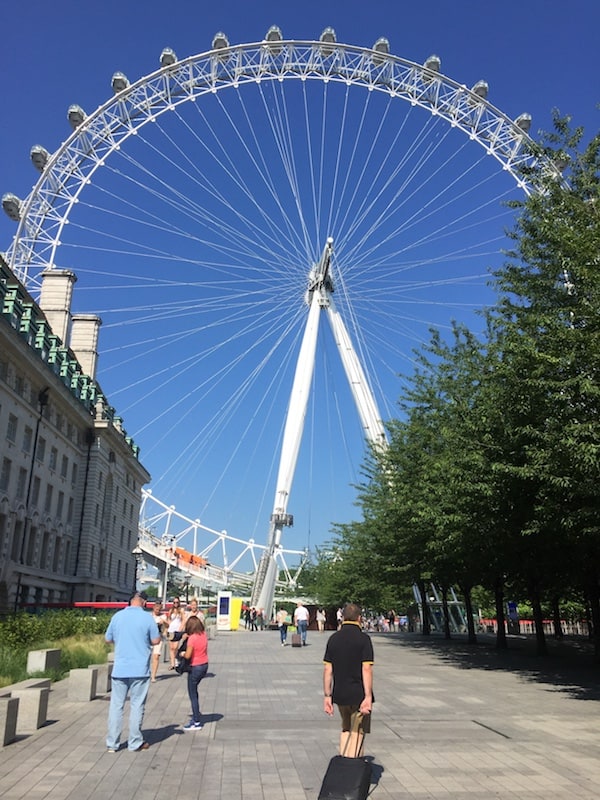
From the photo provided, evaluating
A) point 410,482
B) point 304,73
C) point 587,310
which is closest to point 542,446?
point 587,310

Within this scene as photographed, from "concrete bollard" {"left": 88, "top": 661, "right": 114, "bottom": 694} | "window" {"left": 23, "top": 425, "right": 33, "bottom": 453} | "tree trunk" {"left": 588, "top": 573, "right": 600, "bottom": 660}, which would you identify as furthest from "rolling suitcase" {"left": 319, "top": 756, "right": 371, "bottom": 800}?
"window" {"left": 23, "top": 425, "right": 33, "bottom": 453}

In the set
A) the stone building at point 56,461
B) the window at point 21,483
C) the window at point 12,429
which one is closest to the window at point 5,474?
the stone building at point 56,461

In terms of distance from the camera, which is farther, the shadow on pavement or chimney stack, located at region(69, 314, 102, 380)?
chimney stack, located at region(69, 314, 102, 380)

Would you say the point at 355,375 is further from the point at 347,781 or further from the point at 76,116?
the point at 347,781

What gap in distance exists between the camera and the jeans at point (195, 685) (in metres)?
11.0

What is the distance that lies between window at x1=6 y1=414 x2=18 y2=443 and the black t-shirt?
36781 millimetres

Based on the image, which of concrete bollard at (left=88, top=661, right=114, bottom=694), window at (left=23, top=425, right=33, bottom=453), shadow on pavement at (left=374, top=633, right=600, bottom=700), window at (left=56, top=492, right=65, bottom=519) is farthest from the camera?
window at (left=56, top=492, right=65, bottom=519)

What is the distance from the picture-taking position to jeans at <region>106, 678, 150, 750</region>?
9.16 m

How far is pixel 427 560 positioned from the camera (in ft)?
98.5

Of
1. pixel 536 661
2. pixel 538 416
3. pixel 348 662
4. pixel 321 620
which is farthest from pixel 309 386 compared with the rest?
pixel 348 662

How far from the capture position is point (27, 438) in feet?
145

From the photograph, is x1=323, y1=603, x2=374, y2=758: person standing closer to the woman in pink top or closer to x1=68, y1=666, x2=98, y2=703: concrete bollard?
the woman in pink top

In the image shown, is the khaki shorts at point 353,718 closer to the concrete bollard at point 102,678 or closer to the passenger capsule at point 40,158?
the concrete bollard at point 102,678

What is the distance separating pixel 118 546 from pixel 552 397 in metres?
57.7
